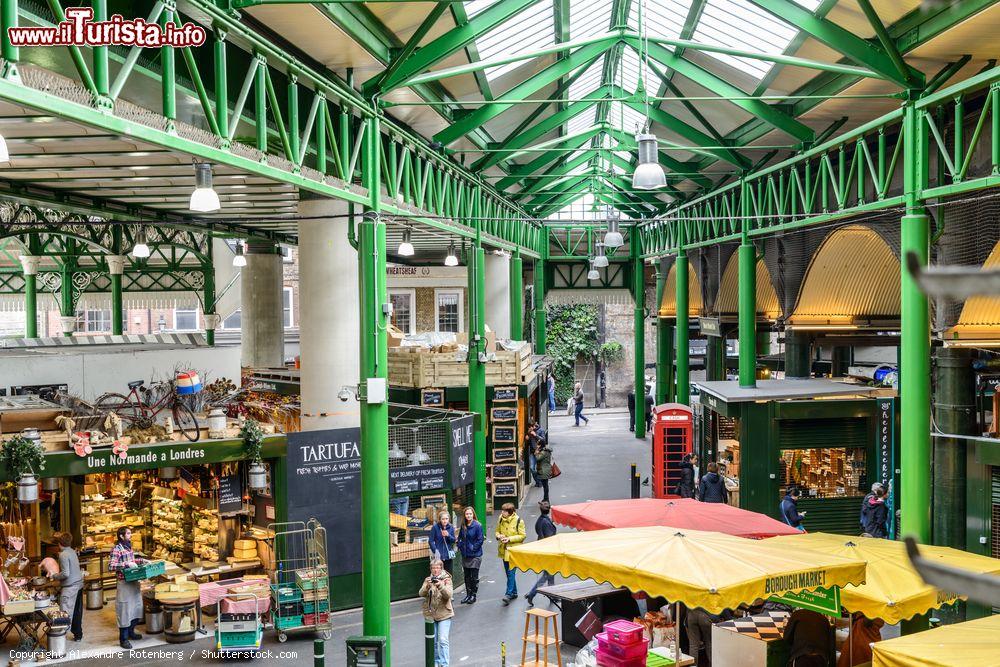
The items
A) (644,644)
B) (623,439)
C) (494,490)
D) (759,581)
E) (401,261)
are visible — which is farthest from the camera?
(401,261)

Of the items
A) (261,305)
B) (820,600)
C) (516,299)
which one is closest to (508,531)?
(820,600)

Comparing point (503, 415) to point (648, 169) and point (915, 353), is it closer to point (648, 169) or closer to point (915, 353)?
point (915, 353)

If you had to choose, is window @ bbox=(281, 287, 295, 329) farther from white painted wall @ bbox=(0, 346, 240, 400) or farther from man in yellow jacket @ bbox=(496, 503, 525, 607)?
man in yellow jacket @ bbox=(496, 503, 525, 607)

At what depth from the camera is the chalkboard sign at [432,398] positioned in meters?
20.5

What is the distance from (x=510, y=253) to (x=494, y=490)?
434 inches

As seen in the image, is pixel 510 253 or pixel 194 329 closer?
pixel 510 253

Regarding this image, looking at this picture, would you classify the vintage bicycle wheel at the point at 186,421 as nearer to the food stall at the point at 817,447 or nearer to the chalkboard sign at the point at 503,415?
the chalkboard sign at the point at 503,415

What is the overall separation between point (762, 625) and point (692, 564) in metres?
3.35

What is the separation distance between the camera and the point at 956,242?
1263 cm

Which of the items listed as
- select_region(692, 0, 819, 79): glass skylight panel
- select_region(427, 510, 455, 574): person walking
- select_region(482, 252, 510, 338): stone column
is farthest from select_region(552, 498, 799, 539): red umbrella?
select_region(482, 252, 510, 338): stone column

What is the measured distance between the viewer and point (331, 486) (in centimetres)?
1420

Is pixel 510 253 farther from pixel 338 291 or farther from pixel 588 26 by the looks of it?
pixel 338 291

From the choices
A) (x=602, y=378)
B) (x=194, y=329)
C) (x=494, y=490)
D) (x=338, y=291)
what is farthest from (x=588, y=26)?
(x=194, y=329)

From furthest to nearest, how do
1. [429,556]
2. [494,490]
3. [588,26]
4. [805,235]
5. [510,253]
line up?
[510,253] → [494,490] → [805,235] → [588,26] → [429,556]
